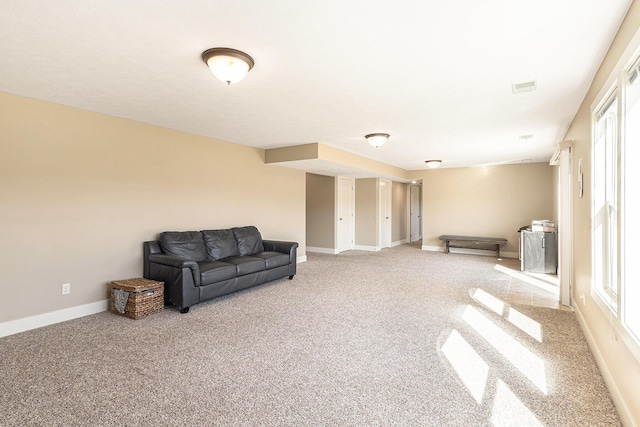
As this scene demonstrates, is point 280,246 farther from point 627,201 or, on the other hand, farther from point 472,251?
point 472,251

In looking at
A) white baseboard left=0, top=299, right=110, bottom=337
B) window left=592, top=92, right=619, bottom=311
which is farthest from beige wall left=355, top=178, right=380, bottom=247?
white baseboard left=0, top=299, right=110, bottom=337

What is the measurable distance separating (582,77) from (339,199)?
6.14m

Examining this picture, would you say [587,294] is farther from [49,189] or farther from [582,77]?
[49,189]

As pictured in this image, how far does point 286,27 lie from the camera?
2041 millimetres

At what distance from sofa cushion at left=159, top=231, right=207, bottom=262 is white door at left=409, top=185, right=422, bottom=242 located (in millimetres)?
8290

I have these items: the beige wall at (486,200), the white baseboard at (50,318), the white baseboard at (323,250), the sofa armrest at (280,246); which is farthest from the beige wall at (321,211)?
the white baseboard at (50,318)

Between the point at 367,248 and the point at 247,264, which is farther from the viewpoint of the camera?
the point at 367,248

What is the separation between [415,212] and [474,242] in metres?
3.76

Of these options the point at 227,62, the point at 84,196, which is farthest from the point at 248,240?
the point at 227,62

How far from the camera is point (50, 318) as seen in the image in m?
3.42

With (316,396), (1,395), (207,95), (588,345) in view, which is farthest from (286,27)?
(588,345)

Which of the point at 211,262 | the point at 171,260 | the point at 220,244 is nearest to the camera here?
the point at 171,260

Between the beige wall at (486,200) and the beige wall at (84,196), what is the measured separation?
621cm

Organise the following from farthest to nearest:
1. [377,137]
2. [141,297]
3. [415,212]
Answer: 1. [415,212]
2. [377,137]
3. [141,297]
